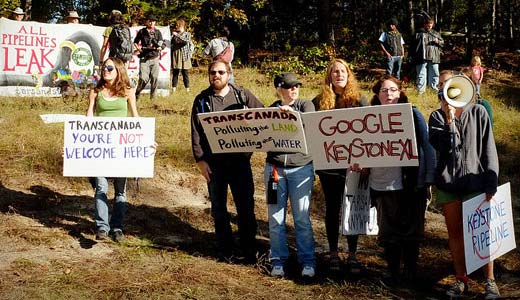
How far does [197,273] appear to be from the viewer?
559 cm

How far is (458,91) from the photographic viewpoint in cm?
489

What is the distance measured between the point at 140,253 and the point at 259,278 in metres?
1.35

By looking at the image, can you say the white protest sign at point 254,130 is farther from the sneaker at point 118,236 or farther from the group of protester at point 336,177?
the sneaker at point 118,236

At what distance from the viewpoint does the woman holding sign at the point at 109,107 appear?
20.7 ft

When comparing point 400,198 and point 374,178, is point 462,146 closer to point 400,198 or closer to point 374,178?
point 400,198

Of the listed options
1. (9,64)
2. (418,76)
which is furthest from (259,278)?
(418,76)

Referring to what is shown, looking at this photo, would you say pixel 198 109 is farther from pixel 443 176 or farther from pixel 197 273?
pixel 443 176

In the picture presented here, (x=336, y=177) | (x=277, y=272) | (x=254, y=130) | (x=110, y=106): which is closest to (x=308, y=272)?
(x=277, y=272)

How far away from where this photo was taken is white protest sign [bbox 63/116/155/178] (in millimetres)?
6242

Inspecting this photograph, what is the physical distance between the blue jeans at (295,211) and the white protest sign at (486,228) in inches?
56.3

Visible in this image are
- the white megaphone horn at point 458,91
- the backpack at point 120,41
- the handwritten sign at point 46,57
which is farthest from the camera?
the handwritten sign at point 46,57

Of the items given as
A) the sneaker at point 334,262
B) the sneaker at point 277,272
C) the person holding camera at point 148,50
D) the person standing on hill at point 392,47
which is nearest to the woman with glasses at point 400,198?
the sneaker at point 334,262

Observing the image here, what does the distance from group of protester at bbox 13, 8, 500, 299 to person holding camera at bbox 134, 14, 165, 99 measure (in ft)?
18.7

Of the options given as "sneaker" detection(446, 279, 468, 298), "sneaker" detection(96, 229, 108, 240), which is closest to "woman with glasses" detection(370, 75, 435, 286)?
"sneaker" detection(446, 279, 468, 298)
